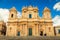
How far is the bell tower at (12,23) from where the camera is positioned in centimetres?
4225

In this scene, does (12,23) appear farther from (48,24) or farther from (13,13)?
(48,24)

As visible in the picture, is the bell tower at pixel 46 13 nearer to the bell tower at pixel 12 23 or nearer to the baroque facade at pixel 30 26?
the baroque facade at pixel 30 26

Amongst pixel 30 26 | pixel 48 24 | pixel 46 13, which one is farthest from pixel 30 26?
pixel 46 13

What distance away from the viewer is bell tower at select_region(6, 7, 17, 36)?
139ft

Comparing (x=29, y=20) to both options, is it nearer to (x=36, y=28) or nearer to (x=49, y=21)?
(x=36, y=28)

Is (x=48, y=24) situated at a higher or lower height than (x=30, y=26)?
higher

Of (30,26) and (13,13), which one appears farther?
(13,13)

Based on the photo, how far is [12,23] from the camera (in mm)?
43094

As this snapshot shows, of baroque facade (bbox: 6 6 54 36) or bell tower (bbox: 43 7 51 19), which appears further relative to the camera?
bell tower (bbox: 43 7 51 19)

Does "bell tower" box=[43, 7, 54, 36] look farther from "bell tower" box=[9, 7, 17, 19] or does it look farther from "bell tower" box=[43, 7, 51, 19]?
"bell tower" box=[9, 7, 17, 19]

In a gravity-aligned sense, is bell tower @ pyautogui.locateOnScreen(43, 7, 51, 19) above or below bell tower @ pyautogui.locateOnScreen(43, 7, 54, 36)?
above

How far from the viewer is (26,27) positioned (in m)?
42.7

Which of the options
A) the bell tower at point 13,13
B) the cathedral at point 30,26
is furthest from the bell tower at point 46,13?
the bell tower at point 13,13

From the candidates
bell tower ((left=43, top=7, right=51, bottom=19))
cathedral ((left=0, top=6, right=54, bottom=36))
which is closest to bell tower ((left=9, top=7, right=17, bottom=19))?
cathedral ((left=0, top=6, right=54, bottom=36))
